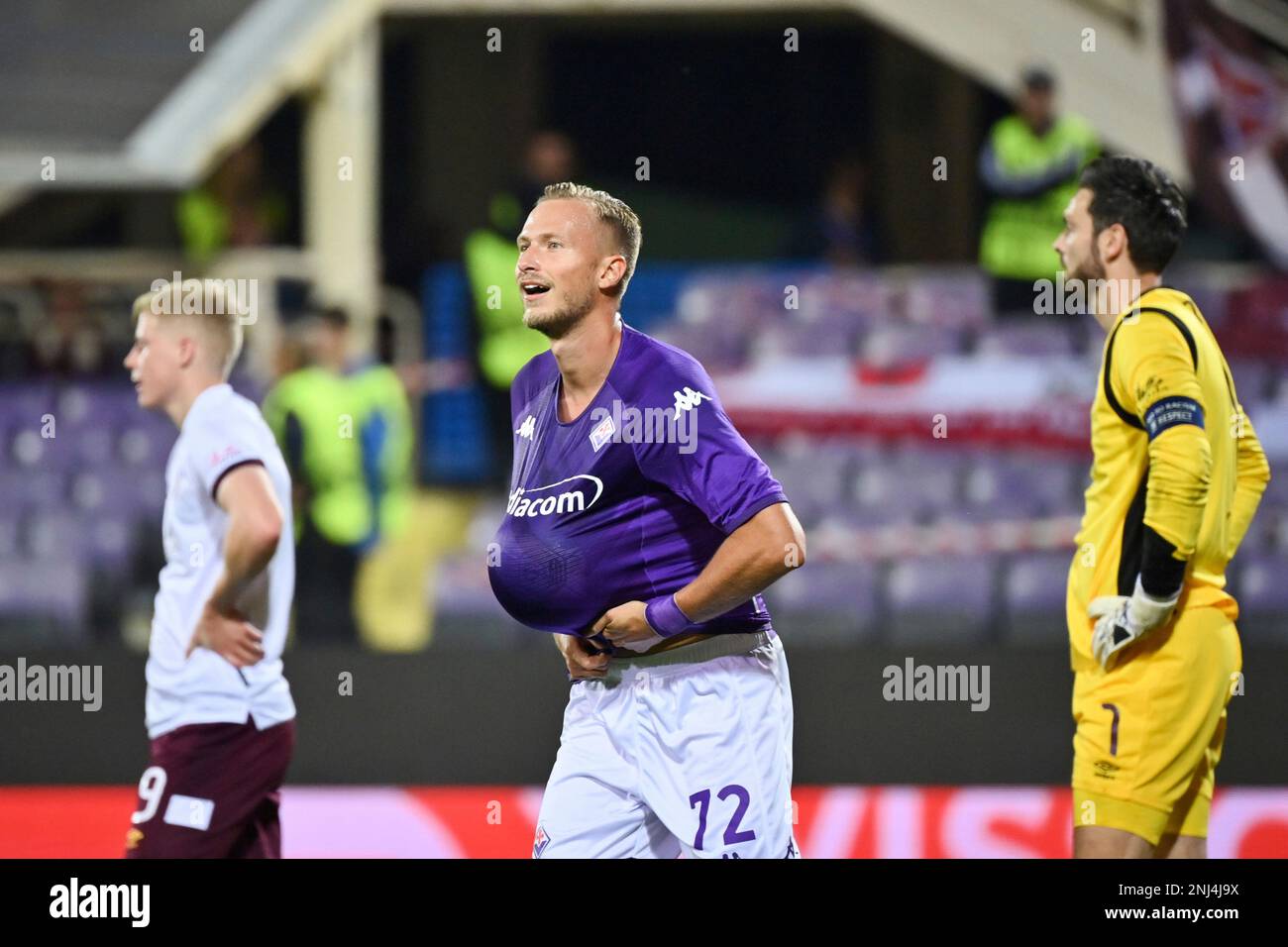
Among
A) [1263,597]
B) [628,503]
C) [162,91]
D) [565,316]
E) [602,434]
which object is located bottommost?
[1263,597]

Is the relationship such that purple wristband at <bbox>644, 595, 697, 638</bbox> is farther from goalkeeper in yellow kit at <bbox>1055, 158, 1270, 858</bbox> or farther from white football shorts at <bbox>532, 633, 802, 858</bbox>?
goalkeeper in yellow kit at <bbox>1055, 158, 1270, 858</bbox>

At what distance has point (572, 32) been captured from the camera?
1027 cm

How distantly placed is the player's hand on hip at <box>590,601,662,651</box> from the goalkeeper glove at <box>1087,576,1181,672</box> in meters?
0.98

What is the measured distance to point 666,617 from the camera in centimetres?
329

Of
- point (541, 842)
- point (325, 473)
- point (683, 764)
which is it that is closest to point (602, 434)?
point (683, 764)

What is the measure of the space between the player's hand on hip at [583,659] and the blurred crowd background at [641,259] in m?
3.27

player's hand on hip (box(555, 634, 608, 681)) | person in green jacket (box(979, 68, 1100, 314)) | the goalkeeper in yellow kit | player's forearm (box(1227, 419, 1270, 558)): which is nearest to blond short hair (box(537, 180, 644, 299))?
player's hand on hip (box(555, 634, 608, 681))

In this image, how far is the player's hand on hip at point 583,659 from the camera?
3434 millimetres

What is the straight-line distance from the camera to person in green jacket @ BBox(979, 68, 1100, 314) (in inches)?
318
